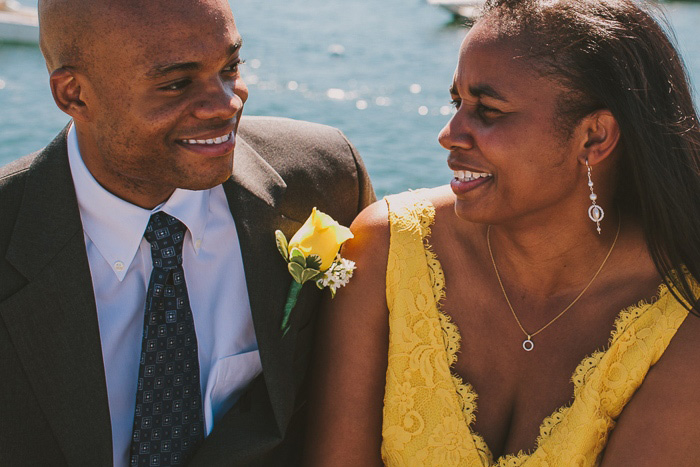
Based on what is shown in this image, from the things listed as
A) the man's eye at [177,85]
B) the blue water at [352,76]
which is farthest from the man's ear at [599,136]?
the blue water at [352,76]

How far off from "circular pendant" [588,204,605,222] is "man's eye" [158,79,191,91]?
1083 mm

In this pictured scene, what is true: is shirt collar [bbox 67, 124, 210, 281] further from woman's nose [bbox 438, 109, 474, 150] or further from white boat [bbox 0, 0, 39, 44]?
white boat [bbox 0, 0, 39, 44]

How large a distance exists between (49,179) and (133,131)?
0.24 m

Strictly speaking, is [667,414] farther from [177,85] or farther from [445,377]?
[177,85]

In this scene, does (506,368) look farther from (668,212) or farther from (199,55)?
(199,55)

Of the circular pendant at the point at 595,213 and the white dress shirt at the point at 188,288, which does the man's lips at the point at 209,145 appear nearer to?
the white dress shirt at the point at 188,288

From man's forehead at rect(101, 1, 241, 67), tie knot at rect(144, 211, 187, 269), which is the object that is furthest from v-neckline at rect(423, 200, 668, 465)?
man's forehead at rect(101, 1, 241, 67)

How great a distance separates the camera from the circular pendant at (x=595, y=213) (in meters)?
2.20

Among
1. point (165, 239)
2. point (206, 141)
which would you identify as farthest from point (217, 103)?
point (165, 239)

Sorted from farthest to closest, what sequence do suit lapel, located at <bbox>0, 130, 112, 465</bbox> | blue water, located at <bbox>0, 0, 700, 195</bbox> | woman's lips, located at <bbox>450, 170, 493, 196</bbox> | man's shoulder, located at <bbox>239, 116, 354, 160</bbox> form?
blue water, located at <bbox>0, 0, 700, 195</bbox> < man's shoulder, located at <bbox>239, 116, 354, 160</bbox> < woman's lips, located at <bbox>450, 170, 493, 196</bbox> < suit lapel, located at <bbox>0, 130, 112, 465</bbox>

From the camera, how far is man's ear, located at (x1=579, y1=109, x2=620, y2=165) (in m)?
2.05

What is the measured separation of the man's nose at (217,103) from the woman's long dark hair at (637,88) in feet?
2.19

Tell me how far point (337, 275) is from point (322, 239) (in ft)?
0.36

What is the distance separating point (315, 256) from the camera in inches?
86.4
